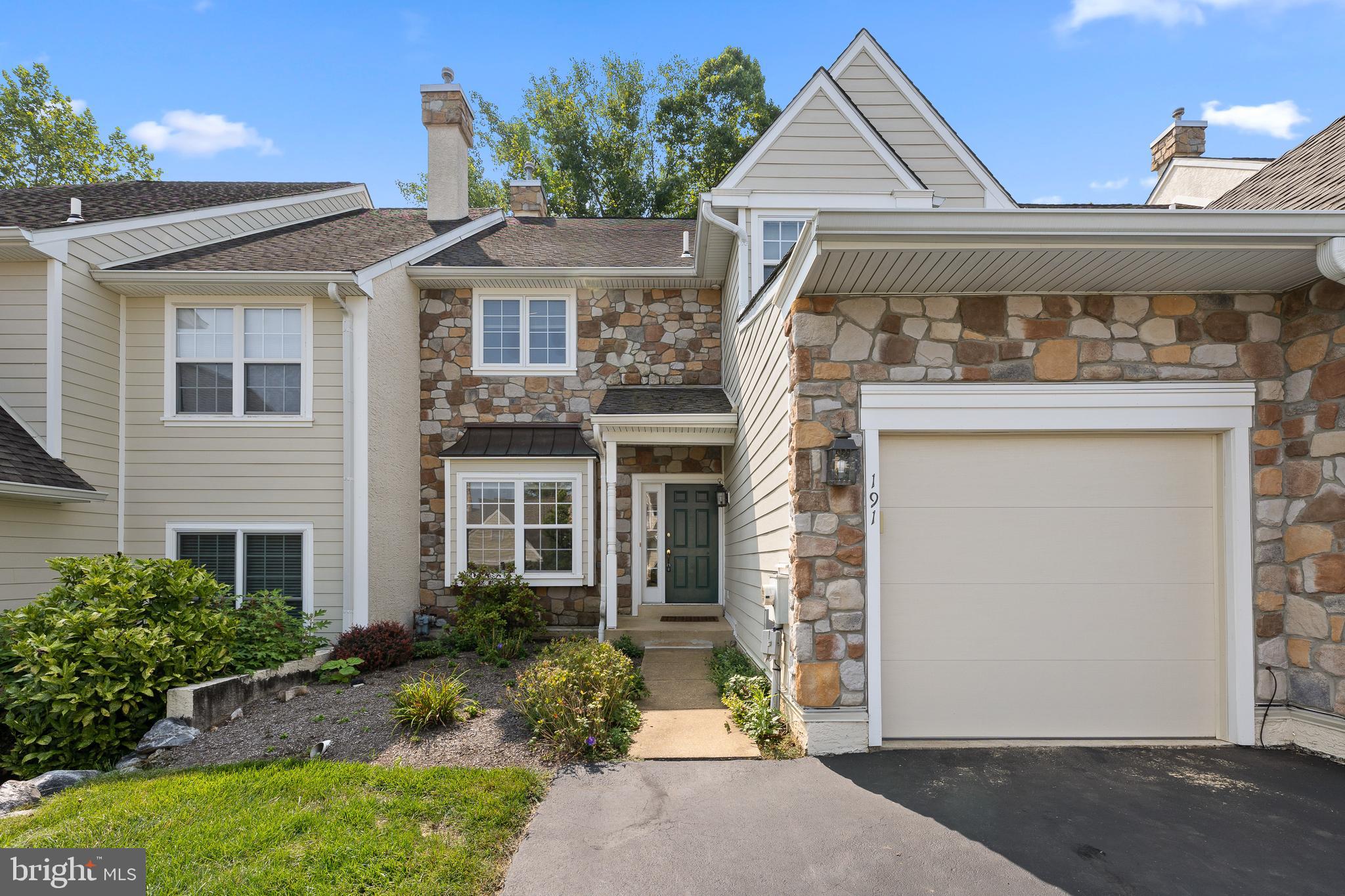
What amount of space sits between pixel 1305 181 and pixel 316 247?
10416 millimetres

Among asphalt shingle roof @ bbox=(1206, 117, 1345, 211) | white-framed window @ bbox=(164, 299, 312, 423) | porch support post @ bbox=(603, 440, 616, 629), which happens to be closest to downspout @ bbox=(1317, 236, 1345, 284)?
asphalt shingle roof @ bbox=(1206, 117, 1345, 211)

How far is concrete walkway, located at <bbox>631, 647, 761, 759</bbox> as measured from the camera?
4.88 meters

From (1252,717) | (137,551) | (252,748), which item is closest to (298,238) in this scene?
(137,551)

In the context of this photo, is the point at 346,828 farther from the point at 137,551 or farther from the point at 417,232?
the point at 417,232

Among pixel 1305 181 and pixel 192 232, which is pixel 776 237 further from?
pixel 192 232

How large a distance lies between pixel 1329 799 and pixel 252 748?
22.6 ft

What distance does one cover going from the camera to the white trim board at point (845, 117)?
8.18m

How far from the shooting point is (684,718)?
5.62 metres

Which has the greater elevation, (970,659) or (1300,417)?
(1300,417)

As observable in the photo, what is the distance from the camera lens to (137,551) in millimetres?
8047

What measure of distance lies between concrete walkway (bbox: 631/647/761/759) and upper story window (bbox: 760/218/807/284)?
4706 millimetres

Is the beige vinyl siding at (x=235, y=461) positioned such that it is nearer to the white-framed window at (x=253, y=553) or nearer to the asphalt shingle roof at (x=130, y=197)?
the white-framed window at (x=253, y=553)

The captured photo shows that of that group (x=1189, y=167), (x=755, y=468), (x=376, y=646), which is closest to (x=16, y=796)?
(x=376, y=646)

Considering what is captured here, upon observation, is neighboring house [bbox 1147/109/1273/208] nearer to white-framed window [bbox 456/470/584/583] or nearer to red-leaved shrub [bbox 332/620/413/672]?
white-framed window [bbox 456/470/584/583]
